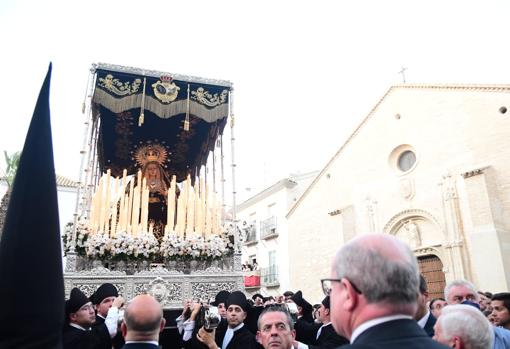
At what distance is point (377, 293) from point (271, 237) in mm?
23800

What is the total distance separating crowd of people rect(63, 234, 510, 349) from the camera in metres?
1.38

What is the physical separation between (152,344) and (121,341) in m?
2.11

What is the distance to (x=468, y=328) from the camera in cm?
221

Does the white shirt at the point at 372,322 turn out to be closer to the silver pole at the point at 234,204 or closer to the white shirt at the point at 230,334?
the white shirt at the point at 230,334

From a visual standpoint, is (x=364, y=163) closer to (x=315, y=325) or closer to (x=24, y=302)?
(x=315, y=325)

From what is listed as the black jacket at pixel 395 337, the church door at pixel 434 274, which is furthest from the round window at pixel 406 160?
the black jacket at pixel 395 337

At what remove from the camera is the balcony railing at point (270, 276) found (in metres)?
24.0

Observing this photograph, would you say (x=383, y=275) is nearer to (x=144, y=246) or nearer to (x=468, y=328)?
(x=468, y=328)

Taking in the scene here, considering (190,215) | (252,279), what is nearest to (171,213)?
(190,215)

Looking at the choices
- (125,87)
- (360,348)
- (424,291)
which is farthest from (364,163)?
(360,348)

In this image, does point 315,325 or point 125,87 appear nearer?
point 315,325

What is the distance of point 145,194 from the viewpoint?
765 centimetres

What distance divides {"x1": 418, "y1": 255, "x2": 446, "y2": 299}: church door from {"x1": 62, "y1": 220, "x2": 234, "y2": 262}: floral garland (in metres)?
10.2

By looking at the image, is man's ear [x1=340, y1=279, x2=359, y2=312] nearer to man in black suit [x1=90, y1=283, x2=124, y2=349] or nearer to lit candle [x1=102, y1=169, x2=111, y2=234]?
man in black suit [x1=90, y1=283, x2=124, y2=349]
